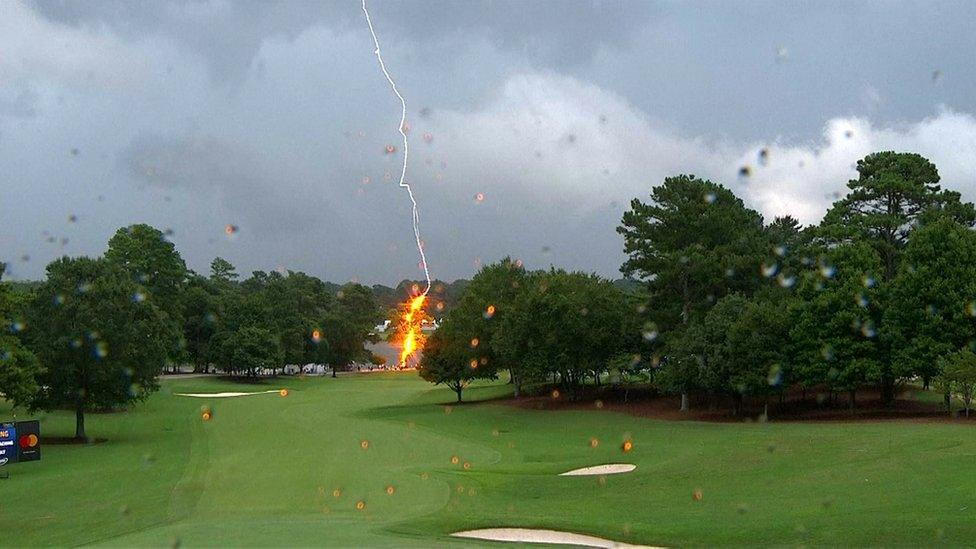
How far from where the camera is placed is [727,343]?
45.0m

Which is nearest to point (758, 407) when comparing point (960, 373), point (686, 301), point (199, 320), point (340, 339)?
point (686, 301)

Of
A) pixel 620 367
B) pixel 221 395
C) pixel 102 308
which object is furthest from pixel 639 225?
pixel 221 395

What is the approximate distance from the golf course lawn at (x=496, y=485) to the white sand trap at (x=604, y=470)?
0.66 metres

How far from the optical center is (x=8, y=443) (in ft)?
79.7

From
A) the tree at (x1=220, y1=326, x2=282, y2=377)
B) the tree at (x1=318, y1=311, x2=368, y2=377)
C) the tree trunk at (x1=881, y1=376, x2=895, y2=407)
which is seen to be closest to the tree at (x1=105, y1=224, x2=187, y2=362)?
the tree at (x1=220, y1=326, x2=282, y2=377)

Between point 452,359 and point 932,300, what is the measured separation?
31671mm

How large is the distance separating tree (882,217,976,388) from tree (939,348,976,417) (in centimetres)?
202

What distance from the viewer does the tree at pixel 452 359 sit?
6119 cm

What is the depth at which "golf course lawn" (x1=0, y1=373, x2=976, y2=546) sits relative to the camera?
15.5m

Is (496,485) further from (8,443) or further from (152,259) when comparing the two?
(152,259)

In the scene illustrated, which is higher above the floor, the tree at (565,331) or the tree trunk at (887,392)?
the tree at (565,331)

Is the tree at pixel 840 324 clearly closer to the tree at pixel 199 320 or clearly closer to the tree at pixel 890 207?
the tree at pixel 890 207

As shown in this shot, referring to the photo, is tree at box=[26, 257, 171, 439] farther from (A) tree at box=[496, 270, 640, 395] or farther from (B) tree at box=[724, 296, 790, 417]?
(B) tree at box=[724, 296, 790, 417]

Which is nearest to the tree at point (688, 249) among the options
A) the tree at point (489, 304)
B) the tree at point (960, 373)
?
the tree at point (489, 304)
